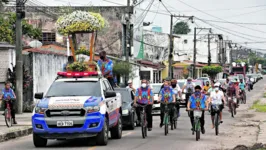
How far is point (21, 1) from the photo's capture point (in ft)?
95.3

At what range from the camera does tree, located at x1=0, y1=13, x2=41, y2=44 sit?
154 ft

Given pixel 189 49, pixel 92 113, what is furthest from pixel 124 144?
pixel 189 49

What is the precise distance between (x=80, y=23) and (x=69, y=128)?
9.01m

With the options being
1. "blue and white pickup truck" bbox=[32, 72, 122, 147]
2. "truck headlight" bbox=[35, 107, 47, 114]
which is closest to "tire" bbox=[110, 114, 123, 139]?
"blue and white pickup truck" bbox=[32, 72, 122, 147]

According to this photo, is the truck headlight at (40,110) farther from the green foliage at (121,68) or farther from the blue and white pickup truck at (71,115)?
the green foliage at (121,68)

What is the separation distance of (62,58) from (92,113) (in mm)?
24599

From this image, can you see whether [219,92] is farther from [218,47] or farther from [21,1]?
[218,47]

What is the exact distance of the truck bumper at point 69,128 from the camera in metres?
15.0

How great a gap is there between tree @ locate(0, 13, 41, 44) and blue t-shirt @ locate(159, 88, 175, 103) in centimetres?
2864

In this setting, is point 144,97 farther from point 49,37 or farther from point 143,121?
point 49,37

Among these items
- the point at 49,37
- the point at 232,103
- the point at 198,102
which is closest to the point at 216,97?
the point at 198,102

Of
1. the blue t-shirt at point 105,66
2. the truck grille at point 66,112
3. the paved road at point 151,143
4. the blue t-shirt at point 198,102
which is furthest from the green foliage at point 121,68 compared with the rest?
the truck grille at point 66,112

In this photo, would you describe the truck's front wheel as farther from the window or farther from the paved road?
the window

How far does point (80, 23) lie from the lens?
76.7 feet
